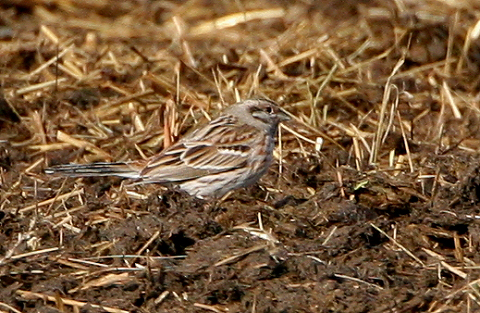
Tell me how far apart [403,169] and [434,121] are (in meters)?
1.45

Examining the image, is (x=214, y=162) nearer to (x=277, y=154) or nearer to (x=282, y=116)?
(x=282, y=116)

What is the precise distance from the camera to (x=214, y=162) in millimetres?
7016

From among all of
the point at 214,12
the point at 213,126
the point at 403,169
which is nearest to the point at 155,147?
the point at 213,126

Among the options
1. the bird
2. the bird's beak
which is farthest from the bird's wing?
the bird's beak

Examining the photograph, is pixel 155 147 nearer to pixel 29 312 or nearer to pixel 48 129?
pixel 48 129

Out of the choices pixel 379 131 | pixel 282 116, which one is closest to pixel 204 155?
pixel 282 116

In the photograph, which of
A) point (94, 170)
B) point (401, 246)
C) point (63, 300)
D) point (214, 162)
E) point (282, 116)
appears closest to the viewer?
point (63, 300)

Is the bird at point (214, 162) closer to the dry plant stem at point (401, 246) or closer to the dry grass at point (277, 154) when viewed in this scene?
the dry grass at point (277, 154)

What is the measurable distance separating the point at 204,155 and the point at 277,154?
2.60 feet

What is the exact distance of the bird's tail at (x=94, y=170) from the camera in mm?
6863

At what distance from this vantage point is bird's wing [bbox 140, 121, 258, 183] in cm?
693

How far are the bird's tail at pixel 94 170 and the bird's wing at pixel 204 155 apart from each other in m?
0.09

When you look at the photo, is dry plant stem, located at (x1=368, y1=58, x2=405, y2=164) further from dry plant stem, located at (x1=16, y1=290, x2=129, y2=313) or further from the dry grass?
dry plant stem, located at (x1=16, y1=290, x2=129, y2=313)

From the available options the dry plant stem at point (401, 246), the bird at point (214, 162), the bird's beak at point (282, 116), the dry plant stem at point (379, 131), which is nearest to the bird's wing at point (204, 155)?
the bird at point (214, 162)
